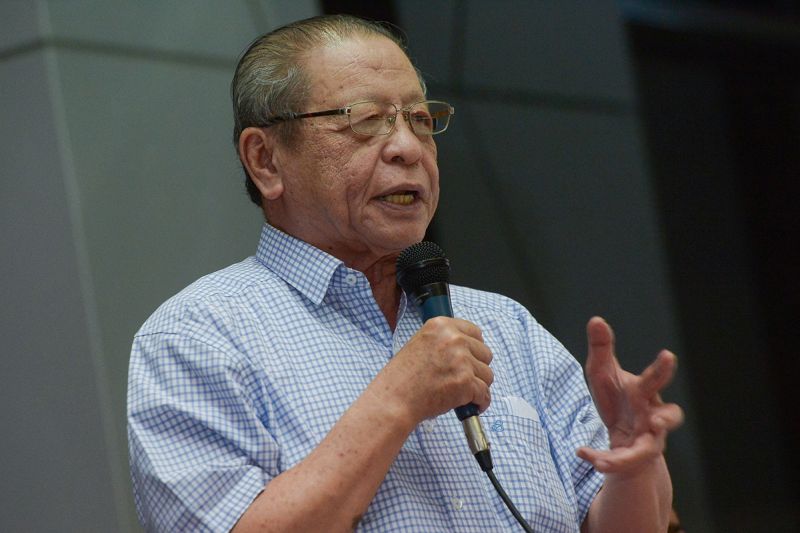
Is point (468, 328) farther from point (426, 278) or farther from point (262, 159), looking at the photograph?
point (262, 159)

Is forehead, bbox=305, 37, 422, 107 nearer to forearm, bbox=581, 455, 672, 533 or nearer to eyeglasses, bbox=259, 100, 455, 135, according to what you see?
eyeglasses, bbox=259, 100, 455, 135

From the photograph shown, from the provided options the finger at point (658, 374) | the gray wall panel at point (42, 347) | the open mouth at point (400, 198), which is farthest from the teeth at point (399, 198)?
the gray wall panel at point (42, 347)

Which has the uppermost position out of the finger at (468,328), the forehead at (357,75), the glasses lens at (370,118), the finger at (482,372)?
the forehead at (357,75)

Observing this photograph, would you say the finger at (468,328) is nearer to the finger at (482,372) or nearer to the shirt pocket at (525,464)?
the finger at (482,372)

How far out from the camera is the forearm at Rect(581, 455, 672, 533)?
169cm

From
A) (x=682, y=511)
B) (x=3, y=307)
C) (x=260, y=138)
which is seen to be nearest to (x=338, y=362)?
(x=260, y=138)

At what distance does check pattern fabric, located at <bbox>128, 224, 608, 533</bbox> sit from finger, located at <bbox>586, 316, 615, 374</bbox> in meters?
0.20

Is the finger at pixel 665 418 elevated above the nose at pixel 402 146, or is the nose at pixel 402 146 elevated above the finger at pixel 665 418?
the nose at pixel 402 146

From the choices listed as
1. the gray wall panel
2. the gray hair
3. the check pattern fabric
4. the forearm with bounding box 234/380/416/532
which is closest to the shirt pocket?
the check pattern fabric

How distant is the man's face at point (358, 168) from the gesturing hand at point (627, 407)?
1.26 ft

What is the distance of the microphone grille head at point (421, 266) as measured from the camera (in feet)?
5.42

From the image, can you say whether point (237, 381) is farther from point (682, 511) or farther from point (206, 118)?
point (682, 511)

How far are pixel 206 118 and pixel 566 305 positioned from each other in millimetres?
1477

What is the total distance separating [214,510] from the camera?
1443mm
